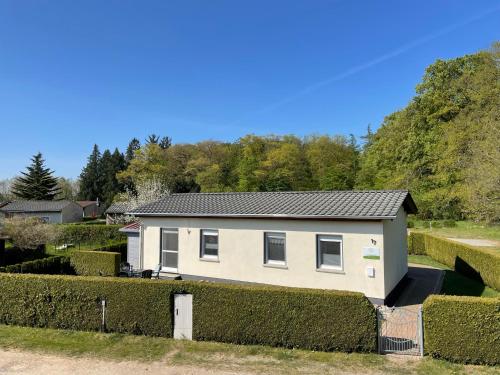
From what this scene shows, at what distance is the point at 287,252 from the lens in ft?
42.9

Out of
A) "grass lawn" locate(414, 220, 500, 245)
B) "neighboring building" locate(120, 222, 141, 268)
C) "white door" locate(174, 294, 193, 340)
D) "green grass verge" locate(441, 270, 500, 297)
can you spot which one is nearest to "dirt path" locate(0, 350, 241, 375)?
"white door" locate(174, 294, 193, 340)

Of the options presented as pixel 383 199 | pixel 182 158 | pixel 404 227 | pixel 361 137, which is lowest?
pixel 404 227

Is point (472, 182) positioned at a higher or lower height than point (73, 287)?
higher

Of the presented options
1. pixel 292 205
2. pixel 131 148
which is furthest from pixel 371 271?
pixel 131 148

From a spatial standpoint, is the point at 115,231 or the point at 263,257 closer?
the point at 263,257

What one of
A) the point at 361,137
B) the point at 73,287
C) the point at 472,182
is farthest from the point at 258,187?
the point at 73,287

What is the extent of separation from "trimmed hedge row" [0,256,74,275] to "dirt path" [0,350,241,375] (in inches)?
306

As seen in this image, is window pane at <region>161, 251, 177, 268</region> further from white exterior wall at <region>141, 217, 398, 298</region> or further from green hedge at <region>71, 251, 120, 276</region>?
green hedge at <region>71, 251, 120, 276</region>

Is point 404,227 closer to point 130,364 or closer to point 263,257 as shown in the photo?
point 263,257

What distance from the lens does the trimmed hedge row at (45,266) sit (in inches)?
608

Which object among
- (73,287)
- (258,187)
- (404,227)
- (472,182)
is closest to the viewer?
(73,287)

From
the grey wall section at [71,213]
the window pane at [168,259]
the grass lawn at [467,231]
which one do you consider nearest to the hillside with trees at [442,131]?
the grass lawn at [467,231]

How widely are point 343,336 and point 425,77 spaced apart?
40.7m

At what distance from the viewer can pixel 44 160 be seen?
70.9m
